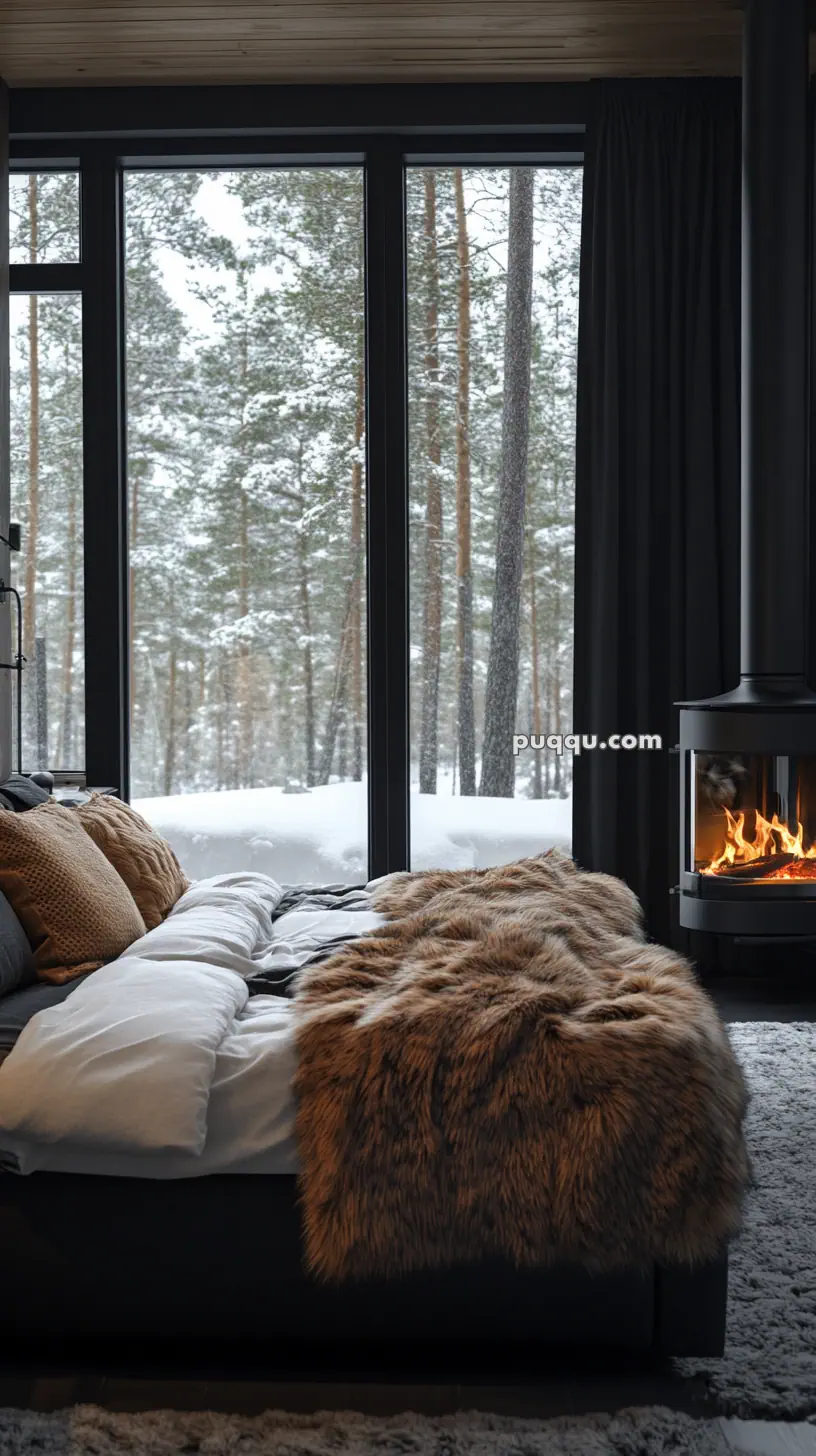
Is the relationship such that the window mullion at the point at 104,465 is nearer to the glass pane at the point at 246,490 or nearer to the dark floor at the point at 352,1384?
the glass pane at the point at 246,490

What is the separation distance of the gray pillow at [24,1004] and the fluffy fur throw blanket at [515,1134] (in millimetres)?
484

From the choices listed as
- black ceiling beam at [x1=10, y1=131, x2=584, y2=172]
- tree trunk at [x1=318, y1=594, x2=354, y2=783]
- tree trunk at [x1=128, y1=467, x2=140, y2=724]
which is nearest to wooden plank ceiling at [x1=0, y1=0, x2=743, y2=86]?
black ceiling beam at [x1=10, y1=131, x2=584, y2=172]

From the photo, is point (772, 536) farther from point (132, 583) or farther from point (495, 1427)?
point (495, 1427)

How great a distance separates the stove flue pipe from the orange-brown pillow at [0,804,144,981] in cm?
234

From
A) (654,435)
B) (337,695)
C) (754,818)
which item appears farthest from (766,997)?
(654,435)

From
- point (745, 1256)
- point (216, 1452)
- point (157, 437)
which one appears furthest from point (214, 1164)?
point (157, 437)

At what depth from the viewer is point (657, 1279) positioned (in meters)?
1.81

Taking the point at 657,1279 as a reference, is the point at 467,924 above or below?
above

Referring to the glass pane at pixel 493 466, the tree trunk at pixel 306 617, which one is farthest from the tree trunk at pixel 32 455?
the glass pane at pixel 493 466

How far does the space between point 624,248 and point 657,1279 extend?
3667 millimetres

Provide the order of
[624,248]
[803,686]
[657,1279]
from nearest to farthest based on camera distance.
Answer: [657,1279] → [803,686] → [624,248]

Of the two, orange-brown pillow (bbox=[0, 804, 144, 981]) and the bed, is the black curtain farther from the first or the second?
the bed

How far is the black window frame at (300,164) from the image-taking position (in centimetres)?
440

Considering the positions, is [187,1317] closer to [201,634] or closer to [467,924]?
[467,924]
